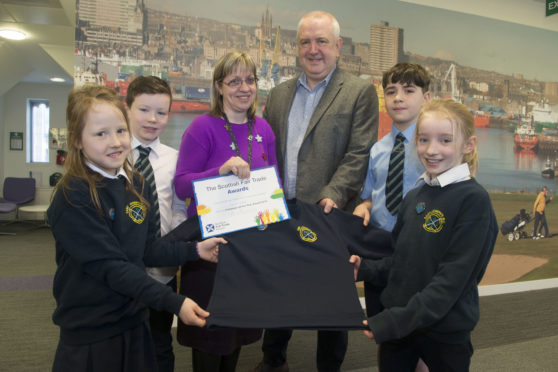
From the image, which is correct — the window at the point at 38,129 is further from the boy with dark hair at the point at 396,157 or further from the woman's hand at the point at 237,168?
the boy with dark hair at the point at 396,157

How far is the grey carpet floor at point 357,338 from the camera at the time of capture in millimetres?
2910

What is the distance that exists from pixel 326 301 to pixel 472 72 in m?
4.71

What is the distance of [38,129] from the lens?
10664mm

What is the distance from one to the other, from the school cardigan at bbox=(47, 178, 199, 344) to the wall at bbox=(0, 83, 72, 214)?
10165 millimetres

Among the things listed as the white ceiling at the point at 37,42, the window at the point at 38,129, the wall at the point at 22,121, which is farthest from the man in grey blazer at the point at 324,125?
the window at the point at 38,129

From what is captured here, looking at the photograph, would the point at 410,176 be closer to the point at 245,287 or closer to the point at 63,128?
the point at 245,287

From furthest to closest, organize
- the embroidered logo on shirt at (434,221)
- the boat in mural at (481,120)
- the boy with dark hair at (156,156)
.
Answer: the boat in mural at (481,120) → the boy with dark hair at (156,156) → the embroidered logo on shirt at (434,221)

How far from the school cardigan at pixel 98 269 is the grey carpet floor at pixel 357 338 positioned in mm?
1623

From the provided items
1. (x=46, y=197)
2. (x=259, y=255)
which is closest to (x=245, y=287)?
(x=259, y=255)

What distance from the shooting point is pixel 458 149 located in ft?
4.93

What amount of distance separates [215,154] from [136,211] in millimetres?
498

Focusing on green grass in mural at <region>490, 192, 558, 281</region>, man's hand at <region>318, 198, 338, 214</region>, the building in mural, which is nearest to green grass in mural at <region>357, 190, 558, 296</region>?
green grass in mural at <region>490, 192, 558, 281</region>

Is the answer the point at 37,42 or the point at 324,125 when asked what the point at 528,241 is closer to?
the point at 324,125

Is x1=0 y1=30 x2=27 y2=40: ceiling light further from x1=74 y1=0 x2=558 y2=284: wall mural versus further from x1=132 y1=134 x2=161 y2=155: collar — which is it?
x1=132 y1=134 x2=161 y2=155: collar
